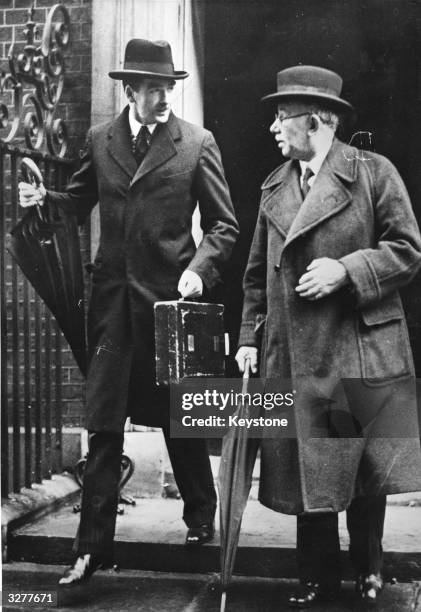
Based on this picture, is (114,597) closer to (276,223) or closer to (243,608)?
(243,608)

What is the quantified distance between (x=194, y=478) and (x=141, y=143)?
151cm

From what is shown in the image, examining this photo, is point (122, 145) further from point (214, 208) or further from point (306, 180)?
point (306, 180)

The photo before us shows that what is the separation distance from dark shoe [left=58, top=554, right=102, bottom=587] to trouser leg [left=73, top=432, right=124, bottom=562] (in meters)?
0.03

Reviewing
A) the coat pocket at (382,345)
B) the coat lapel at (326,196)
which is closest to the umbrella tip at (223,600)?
the coat pocket at (382,345)

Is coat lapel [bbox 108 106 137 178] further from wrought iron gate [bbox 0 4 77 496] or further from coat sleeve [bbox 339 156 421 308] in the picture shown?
coat sleeve [bbox 339 156 421 308]

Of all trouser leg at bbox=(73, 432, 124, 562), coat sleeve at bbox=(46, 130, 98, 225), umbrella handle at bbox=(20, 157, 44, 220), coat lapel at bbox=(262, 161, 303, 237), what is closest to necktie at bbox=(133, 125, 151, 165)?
coat sleeve at bbox=(46, 130, 98, 225)

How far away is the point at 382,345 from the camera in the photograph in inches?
143

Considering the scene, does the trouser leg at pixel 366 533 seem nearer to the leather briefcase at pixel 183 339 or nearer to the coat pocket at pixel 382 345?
the coat pocket at pixel 382 345

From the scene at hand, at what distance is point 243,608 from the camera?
3752mm

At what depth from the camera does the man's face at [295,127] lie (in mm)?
3717

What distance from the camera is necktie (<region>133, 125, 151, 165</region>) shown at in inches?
165

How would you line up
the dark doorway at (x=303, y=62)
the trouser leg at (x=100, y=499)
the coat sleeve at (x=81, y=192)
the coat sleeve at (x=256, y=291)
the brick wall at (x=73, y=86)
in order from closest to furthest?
1. the coat sleeve at (x=256, y=291)
2. the trouser leg at (x=100, y=499)
3. the coat sleeve at (x=81, y=192)
4. the dark doorway at (x=303, y=62)
5. the brick wall at (x=73, y=86)

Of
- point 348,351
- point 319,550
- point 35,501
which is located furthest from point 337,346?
point 35,501

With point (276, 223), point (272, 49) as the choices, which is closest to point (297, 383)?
point (276, 223)
